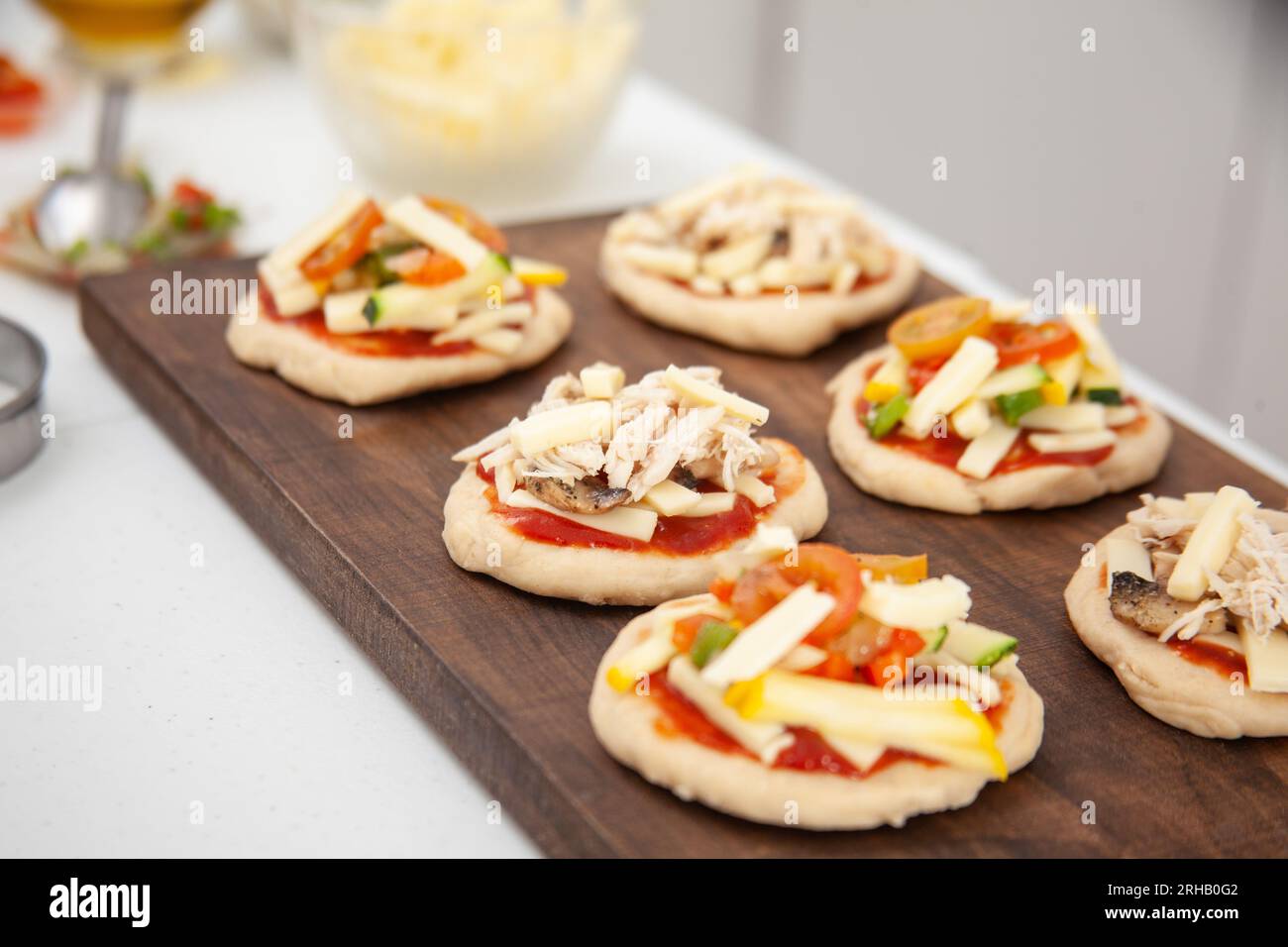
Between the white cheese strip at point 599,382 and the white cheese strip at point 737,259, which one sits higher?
the white cheese strip at point 737,259

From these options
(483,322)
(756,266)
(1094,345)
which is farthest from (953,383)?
(483,322)

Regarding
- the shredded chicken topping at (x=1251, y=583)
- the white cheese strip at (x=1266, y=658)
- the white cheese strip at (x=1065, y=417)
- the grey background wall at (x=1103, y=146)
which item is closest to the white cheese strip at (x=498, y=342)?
the white cheese strip at (x=1065, y=417)

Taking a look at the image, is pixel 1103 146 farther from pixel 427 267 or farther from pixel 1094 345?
pixel 427 267

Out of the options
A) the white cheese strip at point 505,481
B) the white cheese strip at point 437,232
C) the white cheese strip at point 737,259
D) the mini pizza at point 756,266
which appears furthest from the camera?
the white cheese strip at point 737,259

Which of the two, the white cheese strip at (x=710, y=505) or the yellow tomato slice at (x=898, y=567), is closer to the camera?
the yellow tomato slice at (x=898, y=567)

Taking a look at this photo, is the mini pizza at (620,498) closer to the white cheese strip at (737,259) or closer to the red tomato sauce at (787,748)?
the red tomato sauce at (787,748)

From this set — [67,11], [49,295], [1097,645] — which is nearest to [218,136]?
[67,11]
